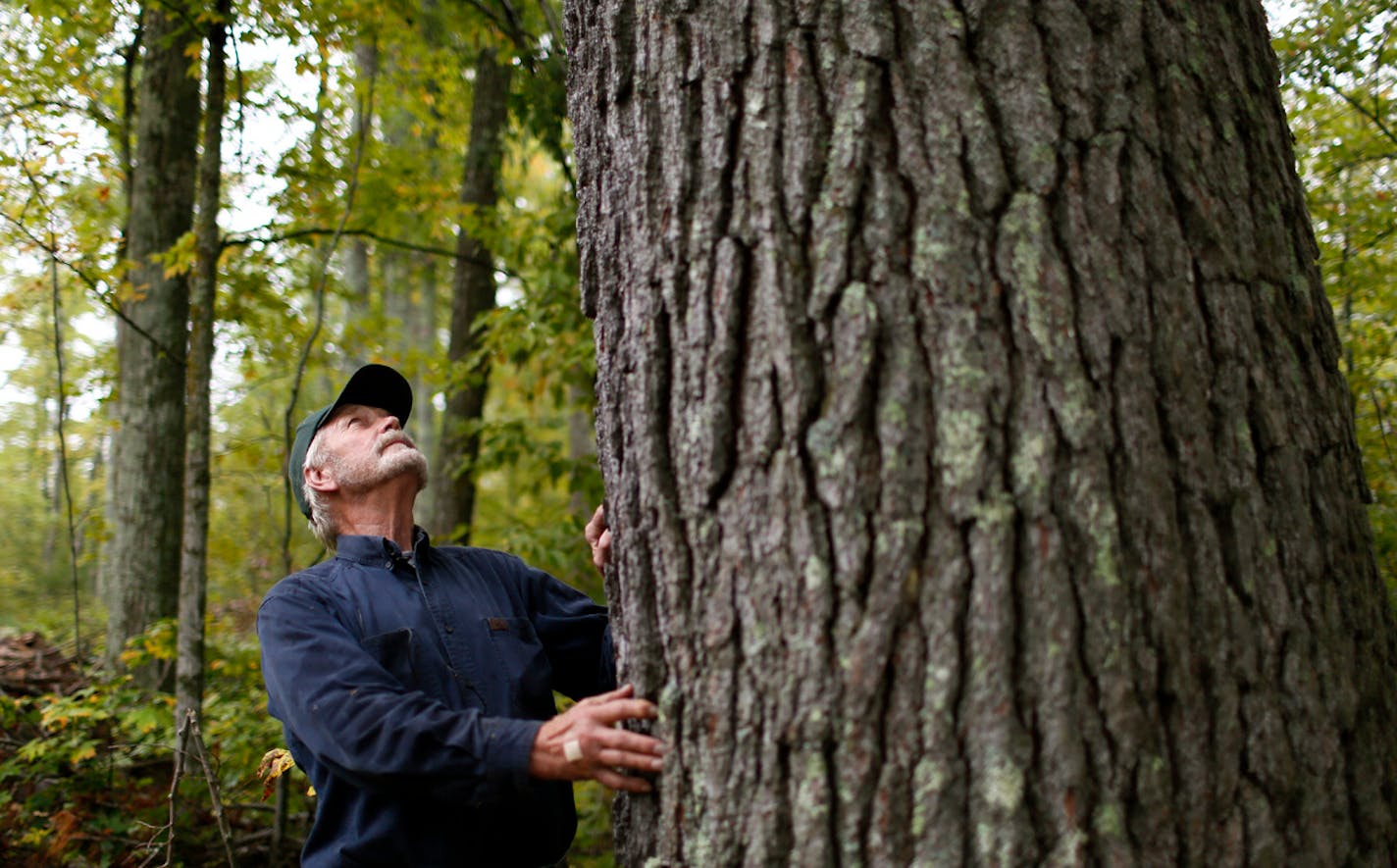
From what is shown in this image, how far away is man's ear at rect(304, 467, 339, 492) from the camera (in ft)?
9.37

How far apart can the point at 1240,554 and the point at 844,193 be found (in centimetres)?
84

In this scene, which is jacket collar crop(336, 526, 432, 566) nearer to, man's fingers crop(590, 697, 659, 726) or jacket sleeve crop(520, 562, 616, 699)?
jacket sleeve crop(520, 562, 616, 699)

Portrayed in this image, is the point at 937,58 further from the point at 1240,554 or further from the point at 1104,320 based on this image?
the point at 1240,554

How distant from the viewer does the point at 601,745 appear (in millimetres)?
1721

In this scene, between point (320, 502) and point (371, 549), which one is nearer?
point (371, 549)

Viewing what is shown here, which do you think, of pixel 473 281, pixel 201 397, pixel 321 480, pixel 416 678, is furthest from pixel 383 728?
pixel 473 281

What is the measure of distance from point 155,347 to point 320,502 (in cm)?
490

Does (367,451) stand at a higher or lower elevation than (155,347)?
lower

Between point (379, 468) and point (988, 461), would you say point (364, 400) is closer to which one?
point (379, 468)

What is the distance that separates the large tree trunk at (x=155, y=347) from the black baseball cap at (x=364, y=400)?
455 cm

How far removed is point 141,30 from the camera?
708 cm

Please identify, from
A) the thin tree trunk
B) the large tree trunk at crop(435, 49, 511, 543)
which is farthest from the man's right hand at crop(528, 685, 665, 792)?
the large tree trunk at crop(435, 49, 511, 543)

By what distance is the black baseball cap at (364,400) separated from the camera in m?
3.03

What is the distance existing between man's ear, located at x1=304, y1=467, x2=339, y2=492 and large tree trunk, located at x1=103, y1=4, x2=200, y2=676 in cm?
478
